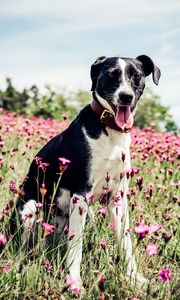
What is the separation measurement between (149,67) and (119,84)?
0.60m

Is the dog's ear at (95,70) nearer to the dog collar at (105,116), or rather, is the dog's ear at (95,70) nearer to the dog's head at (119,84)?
the dog's head at (119,84)

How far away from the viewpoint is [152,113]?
26.8 metres

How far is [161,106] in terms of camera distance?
89.4ft

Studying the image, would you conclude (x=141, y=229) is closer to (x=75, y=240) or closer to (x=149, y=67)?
(x=75, y=240)

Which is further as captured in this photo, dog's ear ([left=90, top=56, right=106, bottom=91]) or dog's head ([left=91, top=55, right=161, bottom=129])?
dog's ear ([left=90, top=56, right=106, bottom=91])

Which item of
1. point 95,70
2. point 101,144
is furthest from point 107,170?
point 95,70

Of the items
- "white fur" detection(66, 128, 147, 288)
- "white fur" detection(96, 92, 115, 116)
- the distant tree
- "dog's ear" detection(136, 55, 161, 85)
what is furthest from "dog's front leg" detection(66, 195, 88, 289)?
the distant tree

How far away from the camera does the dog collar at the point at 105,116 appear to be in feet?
13.3

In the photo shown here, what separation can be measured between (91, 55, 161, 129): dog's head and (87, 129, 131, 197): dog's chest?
164mm

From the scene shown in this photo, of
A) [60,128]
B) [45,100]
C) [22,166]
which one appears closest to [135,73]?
[22,166]

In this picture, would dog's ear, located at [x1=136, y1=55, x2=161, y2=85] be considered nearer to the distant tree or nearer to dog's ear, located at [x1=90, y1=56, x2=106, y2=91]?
dog's ear, located at [x1=90, y1=56, x2=106, y2=91]

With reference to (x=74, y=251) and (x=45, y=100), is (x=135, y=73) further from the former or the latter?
(x=45, y=100)

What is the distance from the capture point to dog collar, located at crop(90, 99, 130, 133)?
4.04 m

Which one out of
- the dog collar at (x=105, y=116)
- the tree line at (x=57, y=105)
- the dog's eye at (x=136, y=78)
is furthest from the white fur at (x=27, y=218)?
the tree line at (x=57, y=105)
